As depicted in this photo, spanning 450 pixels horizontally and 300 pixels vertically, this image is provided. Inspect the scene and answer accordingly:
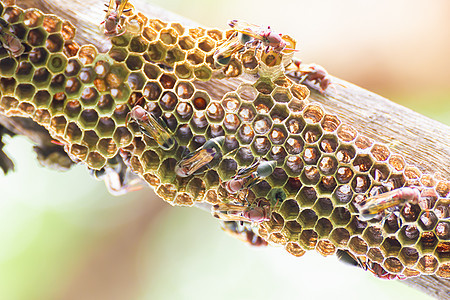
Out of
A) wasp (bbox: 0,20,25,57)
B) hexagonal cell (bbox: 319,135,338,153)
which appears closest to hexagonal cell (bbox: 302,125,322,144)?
hexagonal cell (bbox: 319,135,338,153)

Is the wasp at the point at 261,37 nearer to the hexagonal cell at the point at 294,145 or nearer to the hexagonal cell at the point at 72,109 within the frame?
the hexagonal cell at the point at 294,145

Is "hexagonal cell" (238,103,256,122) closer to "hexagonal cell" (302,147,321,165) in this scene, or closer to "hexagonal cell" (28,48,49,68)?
"hexagonal cell" (302,147,321,165)

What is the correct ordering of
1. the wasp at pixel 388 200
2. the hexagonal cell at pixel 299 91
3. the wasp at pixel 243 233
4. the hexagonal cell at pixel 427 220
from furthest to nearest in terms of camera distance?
the wasp at pixel 243 233
the hexagonal cell at pixel 299 91
the hexagonal cell at pixel 427 220
the wasp at pixel 388 200

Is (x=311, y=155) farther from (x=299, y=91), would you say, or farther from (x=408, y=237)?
(x=408, y=237)

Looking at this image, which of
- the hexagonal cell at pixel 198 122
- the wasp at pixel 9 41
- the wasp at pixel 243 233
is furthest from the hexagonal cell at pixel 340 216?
the wasp at pixel 9 41

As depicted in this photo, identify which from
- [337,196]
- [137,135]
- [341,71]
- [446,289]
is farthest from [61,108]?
[341,71]

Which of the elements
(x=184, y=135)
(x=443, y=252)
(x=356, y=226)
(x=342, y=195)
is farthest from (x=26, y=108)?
(x=443, y=252)

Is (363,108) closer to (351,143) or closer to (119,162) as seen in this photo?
(351,143)
